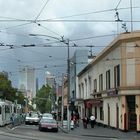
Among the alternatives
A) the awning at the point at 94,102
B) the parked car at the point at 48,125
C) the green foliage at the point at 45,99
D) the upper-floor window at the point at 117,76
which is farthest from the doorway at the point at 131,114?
the green foliage at the point at 45,99

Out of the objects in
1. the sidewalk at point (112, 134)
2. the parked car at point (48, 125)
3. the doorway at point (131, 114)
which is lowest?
the sidewalk at point (112, 134)

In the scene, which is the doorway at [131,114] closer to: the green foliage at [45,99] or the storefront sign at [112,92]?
the storefront sign at [112,92]

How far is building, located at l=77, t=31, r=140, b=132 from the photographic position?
48250mm

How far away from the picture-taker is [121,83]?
4944 cm

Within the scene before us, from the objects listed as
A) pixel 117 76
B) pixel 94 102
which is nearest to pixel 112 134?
pixel 117 76

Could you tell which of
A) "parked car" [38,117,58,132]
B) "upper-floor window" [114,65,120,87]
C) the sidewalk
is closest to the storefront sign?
"upper-floor window" [114,65,120,87]

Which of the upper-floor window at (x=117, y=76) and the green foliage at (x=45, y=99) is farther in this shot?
the green foliage at (x=45, y=99)

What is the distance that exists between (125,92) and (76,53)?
49.2m

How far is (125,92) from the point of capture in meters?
48.9

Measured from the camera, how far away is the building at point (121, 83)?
158 ft

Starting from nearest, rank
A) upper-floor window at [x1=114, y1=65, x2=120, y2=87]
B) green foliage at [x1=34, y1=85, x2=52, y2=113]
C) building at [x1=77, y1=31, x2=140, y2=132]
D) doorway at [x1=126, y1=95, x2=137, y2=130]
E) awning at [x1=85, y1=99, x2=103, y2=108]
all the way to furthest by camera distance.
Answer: building at [x1=77, y1=31, x2=140, y2=132] < doorway at [x1=126, y1=95, x2=137, y2=130] < upper-floor window at [x1=114, y1=65, x2=120, y2=87] < awning at [x1=85, y1=99, x2=103, y2=108] < green foliage at [x1=34, y1=85, x2=52, y2=113]

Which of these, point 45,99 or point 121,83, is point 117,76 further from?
point 45,99

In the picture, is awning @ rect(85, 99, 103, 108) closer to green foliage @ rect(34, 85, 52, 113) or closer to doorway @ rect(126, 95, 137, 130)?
doorway @ rect(126, 95, 137, 130)

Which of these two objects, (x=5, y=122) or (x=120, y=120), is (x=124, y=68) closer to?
(x=120, y=120)
